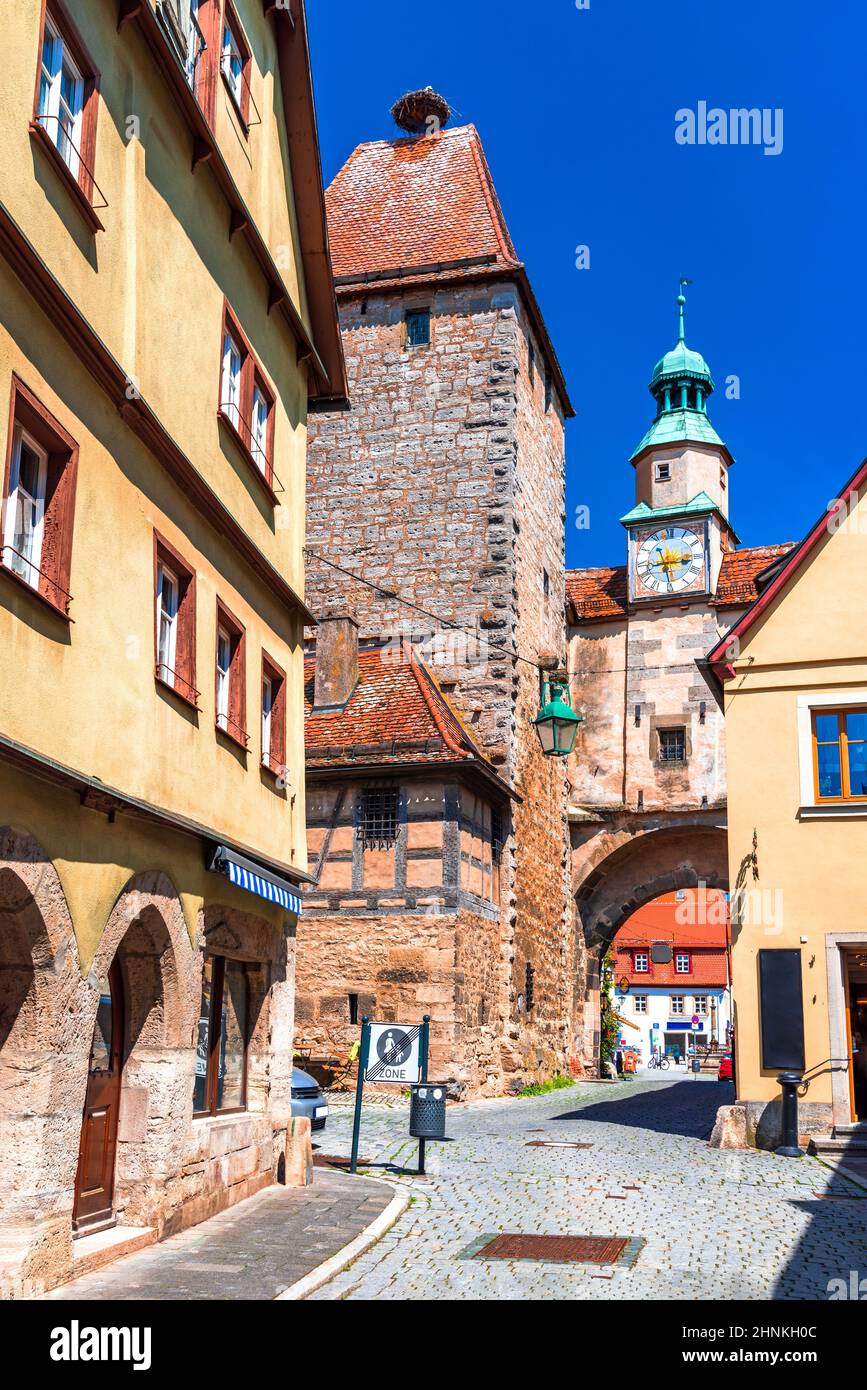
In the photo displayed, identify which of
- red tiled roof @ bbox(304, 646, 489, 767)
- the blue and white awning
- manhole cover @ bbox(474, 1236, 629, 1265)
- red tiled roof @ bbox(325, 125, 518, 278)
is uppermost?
red tiled roof @ bbox(325, 125, 518, 278)

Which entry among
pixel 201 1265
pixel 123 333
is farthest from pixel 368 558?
pixel 201 1265

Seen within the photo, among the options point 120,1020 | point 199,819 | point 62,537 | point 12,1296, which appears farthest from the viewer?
point 199,819

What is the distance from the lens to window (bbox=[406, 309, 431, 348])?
25438mm

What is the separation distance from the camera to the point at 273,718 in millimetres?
12922

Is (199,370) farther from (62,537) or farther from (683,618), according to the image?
(683,618)

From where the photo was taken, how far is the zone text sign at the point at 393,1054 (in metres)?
12.7

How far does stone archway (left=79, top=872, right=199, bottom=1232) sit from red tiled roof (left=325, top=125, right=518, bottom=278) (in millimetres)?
18320

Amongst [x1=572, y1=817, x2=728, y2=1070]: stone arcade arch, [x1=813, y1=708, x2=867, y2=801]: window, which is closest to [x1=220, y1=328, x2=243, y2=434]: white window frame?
[x1=813, y1=708, x2=867, y2=801]: window

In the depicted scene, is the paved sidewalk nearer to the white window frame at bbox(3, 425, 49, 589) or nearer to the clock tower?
the white window frame at bbox(3, 425, 49, 589)

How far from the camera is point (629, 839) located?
2872 cm

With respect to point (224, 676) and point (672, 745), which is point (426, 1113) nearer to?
point (224, 676)

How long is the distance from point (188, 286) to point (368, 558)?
14.5 metres

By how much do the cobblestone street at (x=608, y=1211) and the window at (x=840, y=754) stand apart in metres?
4.04

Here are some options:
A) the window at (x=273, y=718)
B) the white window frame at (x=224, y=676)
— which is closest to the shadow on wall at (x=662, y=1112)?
the window at (x=273, y=718)
